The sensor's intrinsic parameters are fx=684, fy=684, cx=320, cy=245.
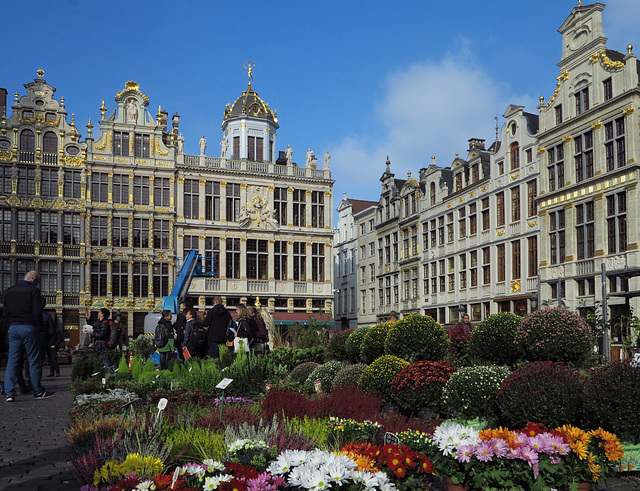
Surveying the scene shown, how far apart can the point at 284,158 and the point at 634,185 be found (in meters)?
33.2

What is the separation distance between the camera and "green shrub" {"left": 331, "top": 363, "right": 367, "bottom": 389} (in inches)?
500

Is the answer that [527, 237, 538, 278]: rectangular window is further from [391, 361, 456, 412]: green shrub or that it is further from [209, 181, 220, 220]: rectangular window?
[391, 361, 456, 412]: green shrub

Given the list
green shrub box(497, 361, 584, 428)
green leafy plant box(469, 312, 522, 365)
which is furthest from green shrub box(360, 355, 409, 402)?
green shrub box(497, 361, 584, 428)

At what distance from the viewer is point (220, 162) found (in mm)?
50531

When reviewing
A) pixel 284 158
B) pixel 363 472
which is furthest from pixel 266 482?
pixel 284 158

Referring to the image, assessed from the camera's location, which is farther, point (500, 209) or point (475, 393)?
point (500, 209)

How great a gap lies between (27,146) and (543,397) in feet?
143

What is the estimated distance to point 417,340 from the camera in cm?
1396

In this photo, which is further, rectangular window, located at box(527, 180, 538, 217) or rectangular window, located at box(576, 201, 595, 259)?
rectangular window, located at box(527, 180, 538, 217)

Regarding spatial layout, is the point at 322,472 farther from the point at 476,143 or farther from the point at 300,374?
the point at 476,143

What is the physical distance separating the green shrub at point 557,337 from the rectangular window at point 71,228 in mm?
39093

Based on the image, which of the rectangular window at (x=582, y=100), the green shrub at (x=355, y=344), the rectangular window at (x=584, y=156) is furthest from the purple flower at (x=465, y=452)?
the rectangular window at (x=582, y=100)

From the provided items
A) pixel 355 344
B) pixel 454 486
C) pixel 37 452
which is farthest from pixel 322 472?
pixel 355 344

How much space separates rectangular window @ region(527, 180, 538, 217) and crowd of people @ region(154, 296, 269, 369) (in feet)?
71.9
